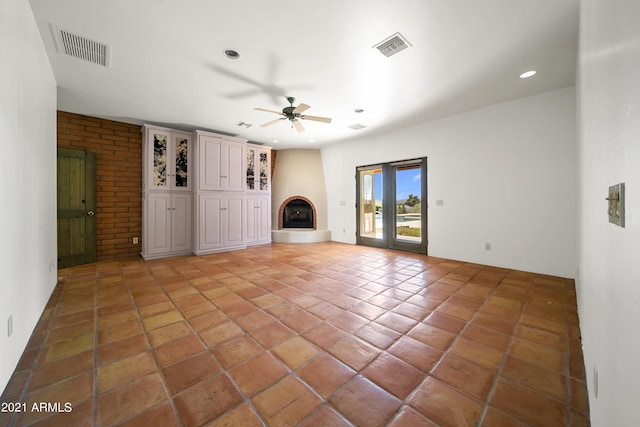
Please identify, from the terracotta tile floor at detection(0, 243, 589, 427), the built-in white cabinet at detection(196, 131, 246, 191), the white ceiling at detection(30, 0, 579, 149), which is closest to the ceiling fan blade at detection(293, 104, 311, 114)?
the white ceiling at detection(30, 0, 579, 149)

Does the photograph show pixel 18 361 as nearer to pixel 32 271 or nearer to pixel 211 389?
pixel 32 271

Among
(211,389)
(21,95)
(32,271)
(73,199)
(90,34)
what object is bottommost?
(211,389)

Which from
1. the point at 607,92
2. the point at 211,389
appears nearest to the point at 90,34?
the point at 211,389

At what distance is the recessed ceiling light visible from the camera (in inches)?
101

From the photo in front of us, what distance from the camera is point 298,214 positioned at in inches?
287

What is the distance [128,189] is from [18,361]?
3908mm

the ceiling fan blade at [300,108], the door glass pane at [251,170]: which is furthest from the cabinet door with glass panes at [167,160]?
the ceiling fan blade at [300,108]

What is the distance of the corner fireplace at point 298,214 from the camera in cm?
722

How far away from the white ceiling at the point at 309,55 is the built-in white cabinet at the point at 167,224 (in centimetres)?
159

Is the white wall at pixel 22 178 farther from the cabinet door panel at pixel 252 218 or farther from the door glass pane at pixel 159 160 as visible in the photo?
the cabinet door panel at pixel 252 218

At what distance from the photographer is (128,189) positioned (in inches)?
191

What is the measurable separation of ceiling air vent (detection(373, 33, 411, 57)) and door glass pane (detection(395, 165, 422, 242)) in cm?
298

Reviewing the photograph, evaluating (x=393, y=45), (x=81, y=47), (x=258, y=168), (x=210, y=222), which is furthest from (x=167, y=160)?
(x=393, y=45)

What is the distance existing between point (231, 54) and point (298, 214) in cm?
499
